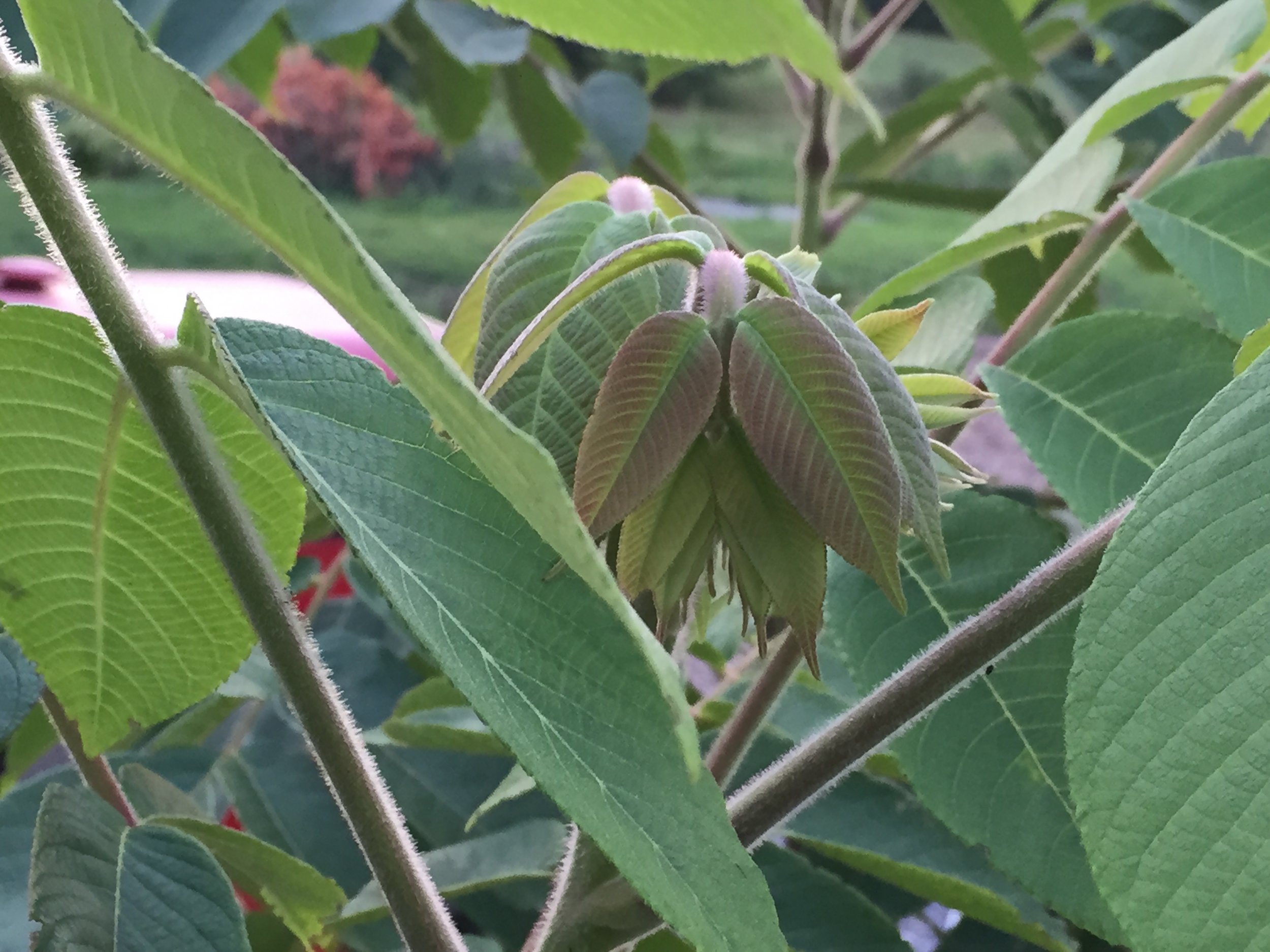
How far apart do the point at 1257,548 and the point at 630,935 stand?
0.59ft

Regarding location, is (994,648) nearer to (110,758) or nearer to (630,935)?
(630,935)

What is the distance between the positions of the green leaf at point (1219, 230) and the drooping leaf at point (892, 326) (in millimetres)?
103

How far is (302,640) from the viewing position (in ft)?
0.75

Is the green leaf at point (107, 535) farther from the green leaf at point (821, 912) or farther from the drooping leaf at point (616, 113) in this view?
the drooping leaf at point (616, 113)

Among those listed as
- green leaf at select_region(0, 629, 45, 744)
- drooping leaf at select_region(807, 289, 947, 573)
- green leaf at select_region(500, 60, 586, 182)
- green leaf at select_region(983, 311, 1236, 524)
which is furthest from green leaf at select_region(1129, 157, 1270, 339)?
green leaf at select_region(500, 60, 586, 182)

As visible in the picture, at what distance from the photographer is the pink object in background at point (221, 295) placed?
2.15ft

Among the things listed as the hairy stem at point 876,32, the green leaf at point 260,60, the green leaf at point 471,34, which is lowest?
the hairy stem at point 876,32

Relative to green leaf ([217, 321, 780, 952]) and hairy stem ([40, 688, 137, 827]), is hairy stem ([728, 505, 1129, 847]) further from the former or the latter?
hairy stem ([40, 688, 137, 827])

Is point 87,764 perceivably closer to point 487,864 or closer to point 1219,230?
point 487,864

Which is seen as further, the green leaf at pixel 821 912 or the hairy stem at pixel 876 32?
the hairy stem at pixel 876 32

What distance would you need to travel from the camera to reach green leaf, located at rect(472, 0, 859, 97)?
190mm

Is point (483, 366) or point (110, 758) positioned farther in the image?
point (110, 758)

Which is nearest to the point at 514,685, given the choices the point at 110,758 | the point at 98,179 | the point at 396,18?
the point at 110,758

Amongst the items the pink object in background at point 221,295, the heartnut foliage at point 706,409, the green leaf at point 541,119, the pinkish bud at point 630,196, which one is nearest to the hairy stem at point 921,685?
the heartnut foliage at point 706,409
